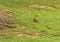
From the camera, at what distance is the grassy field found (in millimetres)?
14310

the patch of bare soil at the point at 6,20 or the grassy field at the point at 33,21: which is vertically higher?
the patch of bare soil at the point at 6,20

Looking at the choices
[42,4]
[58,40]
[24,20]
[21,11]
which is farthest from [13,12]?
[58,40]

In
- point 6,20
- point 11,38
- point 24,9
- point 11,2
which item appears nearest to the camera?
point 11,38

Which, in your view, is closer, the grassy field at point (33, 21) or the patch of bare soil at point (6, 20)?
the grassy field at point (33, 21)

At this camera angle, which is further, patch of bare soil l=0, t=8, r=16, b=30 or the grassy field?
patch of bare soil l=0, t=8, r=16, b=30

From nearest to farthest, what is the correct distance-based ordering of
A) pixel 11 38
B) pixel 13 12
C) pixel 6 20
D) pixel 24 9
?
1. pixel 11 38
2. pixel 6 20
3. pixel 13 12
4. pixel 24 9

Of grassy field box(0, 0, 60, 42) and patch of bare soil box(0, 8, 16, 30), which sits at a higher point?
patch of bare soil box(0, 8, 16, 30)

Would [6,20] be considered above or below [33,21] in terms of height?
above

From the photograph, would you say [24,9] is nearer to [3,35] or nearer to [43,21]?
[43,21]

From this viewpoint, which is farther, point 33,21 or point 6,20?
point 33,21

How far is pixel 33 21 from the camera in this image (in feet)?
57.1

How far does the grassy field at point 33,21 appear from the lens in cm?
1431

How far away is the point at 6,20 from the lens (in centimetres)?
1672

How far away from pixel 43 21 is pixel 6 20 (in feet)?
7.53
